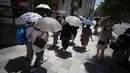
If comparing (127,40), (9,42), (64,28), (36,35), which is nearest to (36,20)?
(36,35)

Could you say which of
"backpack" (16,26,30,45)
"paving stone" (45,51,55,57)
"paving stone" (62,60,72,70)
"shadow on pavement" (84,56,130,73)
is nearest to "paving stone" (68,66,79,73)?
"paving stone" (62,60,72,70)

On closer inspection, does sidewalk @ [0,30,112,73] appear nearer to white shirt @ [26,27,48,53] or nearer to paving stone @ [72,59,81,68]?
paving stone @ [72,59,81,68]

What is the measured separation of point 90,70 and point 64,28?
2.22 meters

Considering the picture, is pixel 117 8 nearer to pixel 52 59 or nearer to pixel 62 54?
pixel 62 54

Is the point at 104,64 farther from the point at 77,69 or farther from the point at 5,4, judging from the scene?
the point at 5,4

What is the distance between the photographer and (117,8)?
5.54m

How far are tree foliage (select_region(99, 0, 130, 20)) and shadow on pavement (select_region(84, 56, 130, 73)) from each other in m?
2.25

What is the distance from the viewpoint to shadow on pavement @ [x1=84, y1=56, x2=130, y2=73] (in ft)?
17.9

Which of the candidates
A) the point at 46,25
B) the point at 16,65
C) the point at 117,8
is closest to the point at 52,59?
the point at 16,65

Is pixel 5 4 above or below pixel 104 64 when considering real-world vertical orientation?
above

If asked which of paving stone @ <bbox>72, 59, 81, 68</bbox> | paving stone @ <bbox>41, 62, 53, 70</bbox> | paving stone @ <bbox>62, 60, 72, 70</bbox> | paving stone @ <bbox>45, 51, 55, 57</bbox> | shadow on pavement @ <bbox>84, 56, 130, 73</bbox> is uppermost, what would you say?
paving stone @ <bbox>41, 62, 53, 70</bbox>

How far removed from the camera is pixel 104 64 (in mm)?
6109

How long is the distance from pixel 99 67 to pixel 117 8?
273 centimetres

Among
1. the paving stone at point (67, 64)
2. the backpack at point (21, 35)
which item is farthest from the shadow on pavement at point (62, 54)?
the backpack at point (21, 35)
